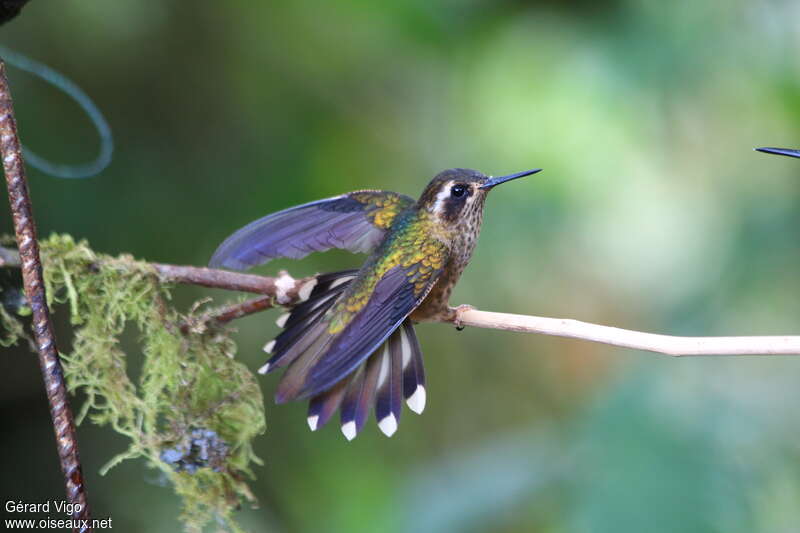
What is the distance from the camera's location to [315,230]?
6.70 feet

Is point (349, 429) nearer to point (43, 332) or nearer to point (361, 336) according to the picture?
point (361, 336)

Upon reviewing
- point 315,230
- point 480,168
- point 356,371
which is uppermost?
point 480,168

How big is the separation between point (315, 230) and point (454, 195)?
0.34 m

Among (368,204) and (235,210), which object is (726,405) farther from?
(235,210)

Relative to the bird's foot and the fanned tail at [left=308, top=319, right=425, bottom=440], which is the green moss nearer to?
the fanned tail at [left=308, top=319, right=425, bottom=440]

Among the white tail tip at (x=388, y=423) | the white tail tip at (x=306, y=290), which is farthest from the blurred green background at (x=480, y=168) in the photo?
the white tail tip at (x=306, y=290)

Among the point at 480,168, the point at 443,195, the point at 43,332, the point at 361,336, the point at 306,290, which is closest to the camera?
the point at 43,332

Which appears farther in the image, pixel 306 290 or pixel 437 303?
pixel 437 303

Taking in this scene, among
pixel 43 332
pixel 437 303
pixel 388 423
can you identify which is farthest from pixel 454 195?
pixel 43 332

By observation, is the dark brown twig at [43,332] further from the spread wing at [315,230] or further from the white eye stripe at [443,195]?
the white eye stripe at [443,195]

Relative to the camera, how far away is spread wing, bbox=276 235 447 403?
1.61 meters

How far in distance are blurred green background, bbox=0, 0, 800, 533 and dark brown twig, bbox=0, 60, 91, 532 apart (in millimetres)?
1504

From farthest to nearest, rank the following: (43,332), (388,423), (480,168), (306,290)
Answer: (480,168) → (306,290) → (388,423) → (43,332)

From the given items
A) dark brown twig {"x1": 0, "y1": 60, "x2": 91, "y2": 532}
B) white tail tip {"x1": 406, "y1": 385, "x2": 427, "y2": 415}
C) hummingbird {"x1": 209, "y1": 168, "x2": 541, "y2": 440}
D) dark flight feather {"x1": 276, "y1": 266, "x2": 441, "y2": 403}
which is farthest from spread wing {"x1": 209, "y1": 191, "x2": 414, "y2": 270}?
dark brown twig {"x1": 0, "y1": 60, "x2": 91, "y2": 532}
